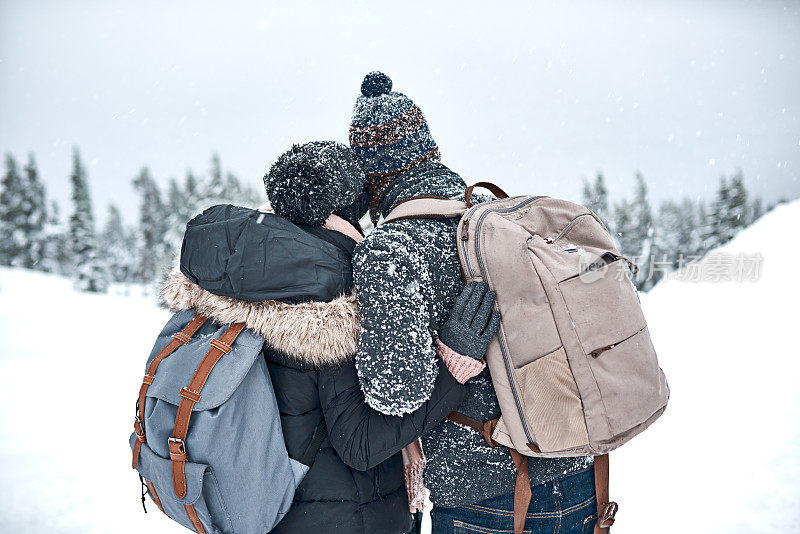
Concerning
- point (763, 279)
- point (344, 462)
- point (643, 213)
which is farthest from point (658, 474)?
point (643, 213)

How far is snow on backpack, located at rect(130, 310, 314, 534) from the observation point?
6.30 feet

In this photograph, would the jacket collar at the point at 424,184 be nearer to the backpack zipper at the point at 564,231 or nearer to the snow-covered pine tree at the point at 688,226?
the backpack zipper at the point at 564,231

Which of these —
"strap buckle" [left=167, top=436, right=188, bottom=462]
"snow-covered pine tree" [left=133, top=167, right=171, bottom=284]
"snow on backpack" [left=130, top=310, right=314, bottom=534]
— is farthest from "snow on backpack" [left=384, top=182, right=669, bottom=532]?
"snow-covered pine tree" [left=133, top=167, right=171, bottom=284]

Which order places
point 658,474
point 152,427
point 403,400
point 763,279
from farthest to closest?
point 763,279
point 658,474
point 152,427
point 403,400

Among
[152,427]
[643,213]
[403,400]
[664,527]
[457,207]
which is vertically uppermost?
[457,207]

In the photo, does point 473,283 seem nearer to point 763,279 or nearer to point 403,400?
point 403,400

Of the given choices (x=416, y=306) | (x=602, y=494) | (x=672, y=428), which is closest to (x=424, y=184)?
(x=416, y=306)

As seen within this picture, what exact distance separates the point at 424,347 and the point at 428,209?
56 centimetres

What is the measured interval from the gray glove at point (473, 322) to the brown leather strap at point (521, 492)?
0.50 meters

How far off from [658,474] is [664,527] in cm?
97

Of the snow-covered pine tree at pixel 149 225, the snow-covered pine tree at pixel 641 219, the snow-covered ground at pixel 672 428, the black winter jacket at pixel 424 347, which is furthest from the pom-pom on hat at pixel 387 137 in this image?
the snow-covered pine tree at pixel 149 225

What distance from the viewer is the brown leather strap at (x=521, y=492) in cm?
212

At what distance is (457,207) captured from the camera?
86.3 inches

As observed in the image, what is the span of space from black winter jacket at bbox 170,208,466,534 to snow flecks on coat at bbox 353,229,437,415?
89mm
